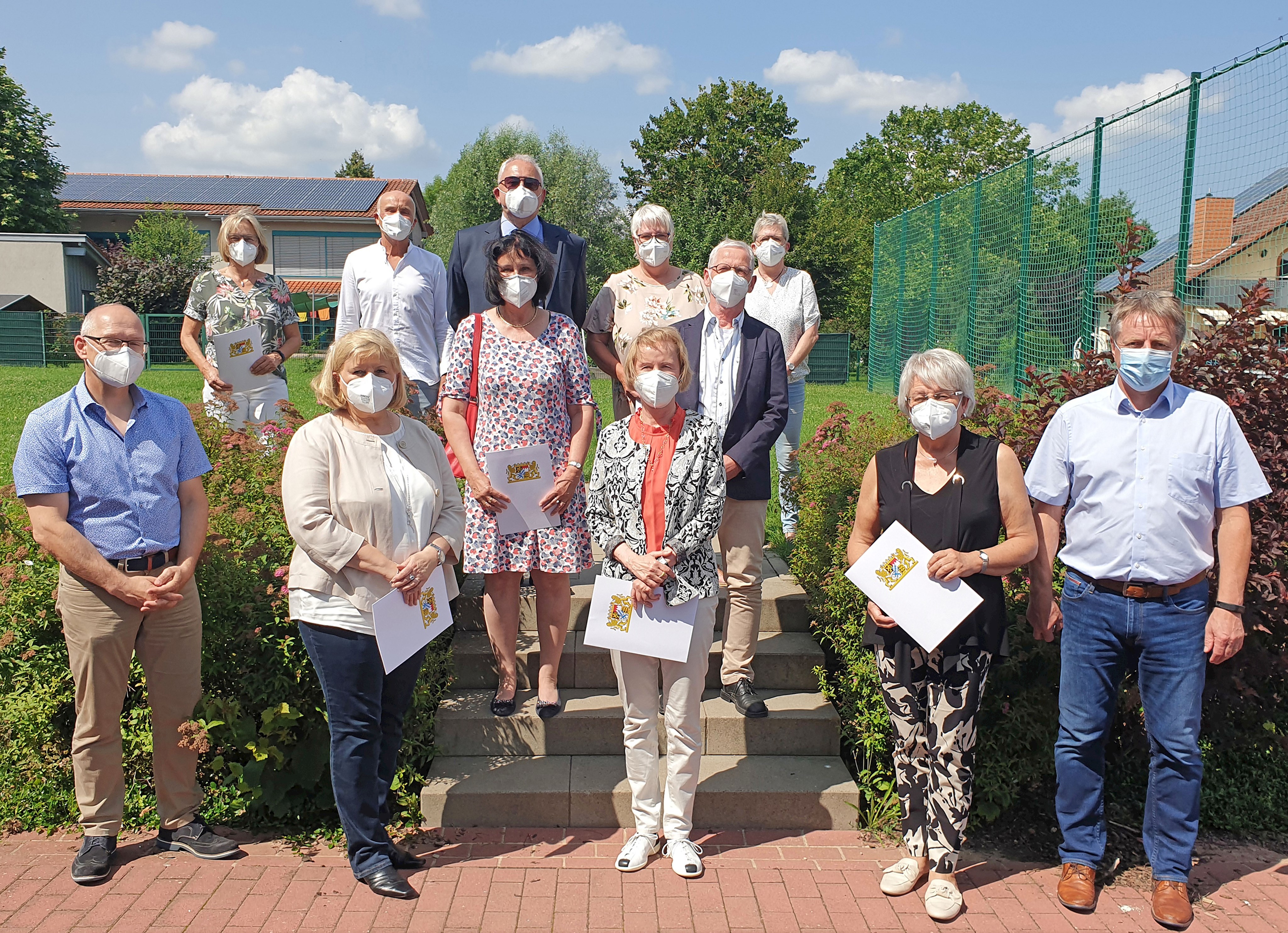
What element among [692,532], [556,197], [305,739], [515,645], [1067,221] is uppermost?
[556,197]

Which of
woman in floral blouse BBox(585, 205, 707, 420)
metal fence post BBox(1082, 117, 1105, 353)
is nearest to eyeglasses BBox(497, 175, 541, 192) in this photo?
woman in floral blouse BBox(585, 205, 707, 420)

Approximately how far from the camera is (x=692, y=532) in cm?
395

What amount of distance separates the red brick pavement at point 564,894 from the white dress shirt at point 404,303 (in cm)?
273

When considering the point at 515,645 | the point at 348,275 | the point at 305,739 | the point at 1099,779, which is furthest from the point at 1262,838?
the point at 348,275

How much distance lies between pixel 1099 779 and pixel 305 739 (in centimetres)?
331

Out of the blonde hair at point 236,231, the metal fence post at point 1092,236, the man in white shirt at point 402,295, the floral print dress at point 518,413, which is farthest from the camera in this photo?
the metal fence post at point 1092,236

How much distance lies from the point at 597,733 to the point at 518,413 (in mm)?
1592

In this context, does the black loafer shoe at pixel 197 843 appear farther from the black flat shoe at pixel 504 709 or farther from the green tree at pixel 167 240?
the green tree at pixel 167 240

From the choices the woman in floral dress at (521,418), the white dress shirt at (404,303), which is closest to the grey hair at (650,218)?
the woman in floral dress at (521,418)

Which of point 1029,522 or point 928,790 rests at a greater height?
point 1029,522

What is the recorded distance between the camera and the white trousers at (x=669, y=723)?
4.01 m

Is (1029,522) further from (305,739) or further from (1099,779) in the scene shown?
(305,739)

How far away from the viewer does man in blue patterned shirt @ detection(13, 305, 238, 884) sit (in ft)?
12.2

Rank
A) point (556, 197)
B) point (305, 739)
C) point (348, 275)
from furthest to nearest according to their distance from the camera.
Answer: point (556, 197), point (348, 275), point (305, 739)
